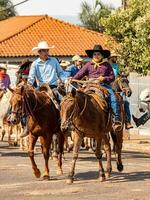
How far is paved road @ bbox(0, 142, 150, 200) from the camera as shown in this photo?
1210cm

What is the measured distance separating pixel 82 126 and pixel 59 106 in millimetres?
935

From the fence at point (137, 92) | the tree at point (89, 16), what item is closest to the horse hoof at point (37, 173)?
the fence at point (137, 92)

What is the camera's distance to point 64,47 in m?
55.6

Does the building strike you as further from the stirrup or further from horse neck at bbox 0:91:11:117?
the stirrup

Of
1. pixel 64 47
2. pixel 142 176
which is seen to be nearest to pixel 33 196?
pixel 142 176

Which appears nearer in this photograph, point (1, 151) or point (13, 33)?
point (1, 151)

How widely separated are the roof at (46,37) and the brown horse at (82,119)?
Result: 38.6 meters

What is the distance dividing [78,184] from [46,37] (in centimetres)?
4371

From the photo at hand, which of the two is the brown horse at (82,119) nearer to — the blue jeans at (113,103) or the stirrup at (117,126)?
the blue jeans at (113,103)

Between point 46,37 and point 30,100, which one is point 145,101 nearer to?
point 30,100

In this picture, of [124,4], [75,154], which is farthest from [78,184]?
[124,4]

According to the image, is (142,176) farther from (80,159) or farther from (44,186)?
(80,159)

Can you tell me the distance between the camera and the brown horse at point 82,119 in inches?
520

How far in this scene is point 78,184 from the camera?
44.0 ft
